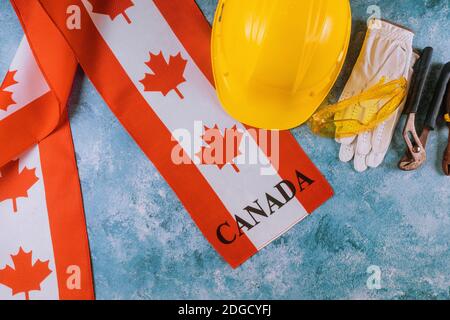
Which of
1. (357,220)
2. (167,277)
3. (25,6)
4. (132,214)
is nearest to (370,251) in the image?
(357,220)

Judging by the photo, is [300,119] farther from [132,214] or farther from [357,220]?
[132,214]

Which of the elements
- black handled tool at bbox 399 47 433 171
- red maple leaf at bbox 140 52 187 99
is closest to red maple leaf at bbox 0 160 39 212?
red maple leaf at bbox 140 52 187 99

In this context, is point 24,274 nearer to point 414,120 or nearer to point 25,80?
point 25,80

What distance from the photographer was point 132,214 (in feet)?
4.26

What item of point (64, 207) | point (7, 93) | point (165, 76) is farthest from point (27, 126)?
point (165, 76)

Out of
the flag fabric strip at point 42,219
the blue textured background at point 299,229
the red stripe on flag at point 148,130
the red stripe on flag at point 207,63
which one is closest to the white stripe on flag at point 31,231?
the flag fabric strip at point 42,219

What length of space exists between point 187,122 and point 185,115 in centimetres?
2

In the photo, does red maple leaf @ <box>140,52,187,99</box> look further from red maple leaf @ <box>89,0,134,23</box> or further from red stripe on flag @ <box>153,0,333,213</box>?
red maple leaf @ <box>89,0,134,23</box>

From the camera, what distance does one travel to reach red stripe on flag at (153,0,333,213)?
128 centimetres

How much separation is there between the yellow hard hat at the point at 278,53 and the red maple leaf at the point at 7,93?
57cm

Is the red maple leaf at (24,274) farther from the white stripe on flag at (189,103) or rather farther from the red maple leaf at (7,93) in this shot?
the white stripe on flag at (189,103)

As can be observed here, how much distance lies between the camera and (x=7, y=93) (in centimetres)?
125

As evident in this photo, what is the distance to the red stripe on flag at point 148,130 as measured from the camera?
1265mm

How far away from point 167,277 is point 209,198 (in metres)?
0.26
